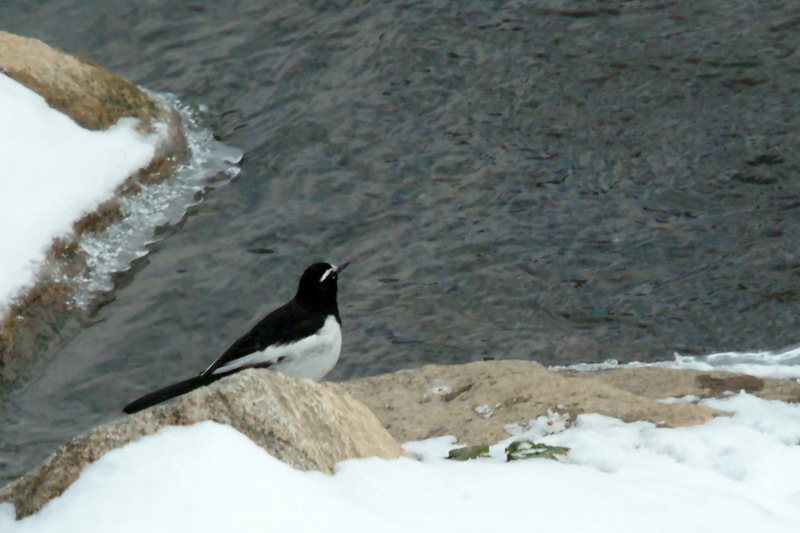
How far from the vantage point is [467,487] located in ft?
13.0

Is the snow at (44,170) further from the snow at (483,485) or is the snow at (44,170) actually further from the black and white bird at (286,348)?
the snow at (483,485)

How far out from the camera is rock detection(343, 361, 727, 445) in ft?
17.4

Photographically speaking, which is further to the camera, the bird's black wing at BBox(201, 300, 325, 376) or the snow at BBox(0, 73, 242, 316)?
the snow at BBox(0, 73, 242, 316)

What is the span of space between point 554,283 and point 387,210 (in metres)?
1.66

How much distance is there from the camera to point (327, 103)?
10555 mm

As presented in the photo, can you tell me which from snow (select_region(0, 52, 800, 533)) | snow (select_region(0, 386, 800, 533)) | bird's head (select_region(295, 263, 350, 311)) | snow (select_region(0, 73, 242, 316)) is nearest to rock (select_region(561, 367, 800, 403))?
snow (select_region(0, 52, 800, 533))

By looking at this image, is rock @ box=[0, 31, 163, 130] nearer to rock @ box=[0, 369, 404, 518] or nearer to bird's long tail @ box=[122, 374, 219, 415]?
bird's long tail @ box=[122, 374, 219, 415]

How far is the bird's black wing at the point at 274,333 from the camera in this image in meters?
6.70

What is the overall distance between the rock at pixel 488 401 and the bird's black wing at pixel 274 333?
44 cm

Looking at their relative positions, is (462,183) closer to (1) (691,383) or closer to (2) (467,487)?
(1) (691,383)

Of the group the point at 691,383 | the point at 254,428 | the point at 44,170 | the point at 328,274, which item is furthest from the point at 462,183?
the point at 254,428

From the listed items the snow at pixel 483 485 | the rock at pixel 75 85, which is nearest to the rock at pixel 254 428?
the snow at pixel 483 485

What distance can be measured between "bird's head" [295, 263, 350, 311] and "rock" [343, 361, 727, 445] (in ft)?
2.26

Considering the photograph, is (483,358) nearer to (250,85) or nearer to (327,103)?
(327,103)
